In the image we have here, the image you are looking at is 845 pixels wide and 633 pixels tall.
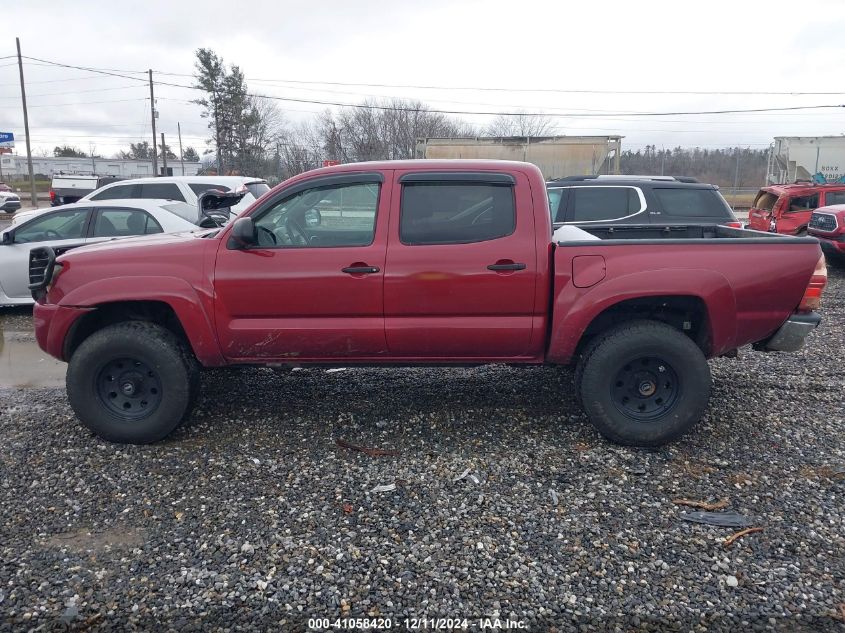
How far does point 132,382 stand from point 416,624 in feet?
9.13

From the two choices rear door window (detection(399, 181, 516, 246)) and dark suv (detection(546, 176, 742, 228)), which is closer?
rear door window (detection(399, 181, 516, 246))

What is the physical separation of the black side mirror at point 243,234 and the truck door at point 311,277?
4cm

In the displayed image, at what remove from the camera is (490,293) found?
14.1 feet

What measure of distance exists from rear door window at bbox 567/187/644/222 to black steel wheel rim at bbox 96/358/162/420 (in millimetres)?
6573

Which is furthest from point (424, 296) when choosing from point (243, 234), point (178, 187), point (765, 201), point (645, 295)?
point (765, 201)

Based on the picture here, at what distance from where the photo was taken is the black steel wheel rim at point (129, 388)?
14.9 ft

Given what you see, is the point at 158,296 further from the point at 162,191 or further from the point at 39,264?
the point at 162,191

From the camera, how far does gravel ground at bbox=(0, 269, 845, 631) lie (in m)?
2.92

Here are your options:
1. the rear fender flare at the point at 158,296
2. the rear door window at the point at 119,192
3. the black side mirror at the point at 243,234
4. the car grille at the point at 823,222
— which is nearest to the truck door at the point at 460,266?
the black side mirror at the point at 243,234

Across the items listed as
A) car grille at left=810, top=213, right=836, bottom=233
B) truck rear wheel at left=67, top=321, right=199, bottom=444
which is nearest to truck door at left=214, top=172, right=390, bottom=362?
truck rear wheel at left=67, top=321, right=199, bottom=444

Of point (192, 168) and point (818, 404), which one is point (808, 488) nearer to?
point (818, 404)

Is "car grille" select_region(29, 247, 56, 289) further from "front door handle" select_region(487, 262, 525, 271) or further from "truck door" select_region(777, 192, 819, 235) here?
"truck door" select_region(777, 192, 819, 235)

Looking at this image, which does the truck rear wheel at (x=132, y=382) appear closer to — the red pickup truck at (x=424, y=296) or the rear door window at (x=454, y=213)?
the red pickup truck at (x=424, y=296)

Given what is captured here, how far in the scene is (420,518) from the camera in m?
3.61
